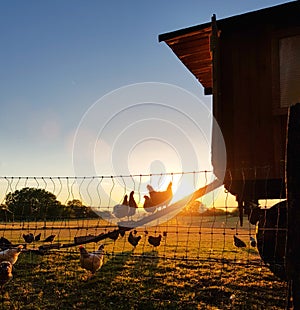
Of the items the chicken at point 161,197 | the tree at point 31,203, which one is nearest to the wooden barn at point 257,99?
the chicken at point 161,197

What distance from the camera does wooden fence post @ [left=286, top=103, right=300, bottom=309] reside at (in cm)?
313

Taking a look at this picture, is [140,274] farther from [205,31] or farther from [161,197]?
[205,31]

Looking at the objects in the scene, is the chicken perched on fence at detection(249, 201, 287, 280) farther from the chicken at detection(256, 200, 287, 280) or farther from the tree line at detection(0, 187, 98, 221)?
the tree line at detection(0, 187, 98, 221)

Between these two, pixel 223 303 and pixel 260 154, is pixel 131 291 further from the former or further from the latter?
pixel 260 154

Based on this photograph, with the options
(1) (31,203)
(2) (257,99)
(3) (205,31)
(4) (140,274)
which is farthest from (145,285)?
(3) (205,31)

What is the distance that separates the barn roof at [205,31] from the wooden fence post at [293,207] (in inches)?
186

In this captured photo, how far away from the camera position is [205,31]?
8070 mm

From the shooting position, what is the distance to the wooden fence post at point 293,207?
Result: 10.3 ft

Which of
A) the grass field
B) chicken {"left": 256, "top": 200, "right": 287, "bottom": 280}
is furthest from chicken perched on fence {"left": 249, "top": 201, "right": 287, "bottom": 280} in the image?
the grass field

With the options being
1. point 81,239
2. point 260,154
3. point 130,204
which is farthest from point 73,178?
point 260,154

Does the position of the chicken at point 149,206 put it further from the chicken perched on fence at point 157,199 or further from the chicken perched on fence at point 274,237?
the chicken perched on fence at point 274,237

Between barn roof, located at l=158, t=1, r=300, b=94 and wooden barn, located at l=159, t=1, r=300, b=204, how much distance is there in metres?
0.02

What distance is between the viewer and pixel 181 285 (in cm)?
791

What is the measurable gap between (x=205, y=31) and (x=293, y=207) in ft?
18.8
